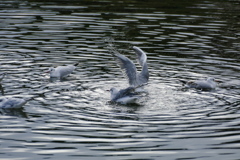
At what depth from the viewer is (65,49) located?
53.7 feet

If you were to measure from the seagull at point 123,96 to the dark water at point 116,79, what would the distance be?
0.20 m

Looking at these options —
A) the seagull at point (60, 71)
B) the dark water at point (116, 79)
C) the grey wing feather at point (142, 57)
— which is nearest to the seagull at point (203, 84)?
the dark water at point (116, 79)

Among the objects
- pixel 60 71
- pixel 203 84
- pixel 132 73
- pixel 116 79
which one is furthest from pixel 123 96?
pixel 60 71

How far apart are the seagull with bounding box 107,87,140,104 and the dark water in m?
0.20

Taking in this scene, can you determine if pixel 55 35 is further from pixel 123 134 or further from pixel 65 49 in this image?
pixel 123 134

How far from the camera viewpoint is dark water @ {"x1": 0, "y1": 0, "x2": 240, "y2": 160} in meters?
9.15

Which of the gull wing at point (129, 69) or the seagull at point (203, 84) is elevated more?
the gull wing at point (129, 69)

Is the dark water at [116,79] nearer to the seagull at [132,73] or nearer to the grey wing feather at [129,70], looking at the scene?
the seagull at [132,73]

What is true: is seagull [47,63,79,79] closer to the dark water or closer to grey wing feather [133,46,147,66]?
the dark water

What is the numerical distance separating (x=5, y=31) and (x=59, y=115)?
28.5 feet

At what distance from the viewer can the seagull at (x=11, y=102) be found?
1095cm

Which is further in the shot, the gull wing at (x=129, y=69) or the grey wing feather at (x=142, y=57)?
the grey wing feather at (x=142, y=57)

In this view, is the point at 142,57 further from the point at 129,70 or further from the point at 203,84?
the point at 203,84

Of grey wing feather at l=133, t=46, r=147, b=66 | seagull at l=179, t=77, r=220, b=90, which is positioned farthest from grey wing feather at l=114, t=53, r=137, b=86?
seagull at l=179, t=77, r=220, b=90
